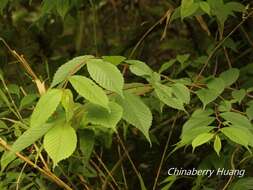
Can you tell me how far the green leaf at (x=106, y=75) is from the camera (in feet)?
3.38

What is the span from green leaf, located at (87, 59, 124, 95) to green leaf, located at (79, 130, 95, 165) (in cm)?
21

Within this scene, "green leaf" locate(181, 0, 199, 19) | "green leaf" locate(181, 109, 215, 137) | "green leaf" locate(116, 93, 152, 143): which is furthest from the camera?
"green leaf" locate(181, 0, 199, 19)

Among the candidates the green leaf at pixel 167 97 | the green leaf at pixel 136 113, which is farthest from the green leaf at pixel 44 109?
the green leaf at pixel 167 97

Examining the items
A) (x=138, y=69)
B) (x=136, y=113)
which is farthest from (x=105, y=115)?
(x=138, y=69)

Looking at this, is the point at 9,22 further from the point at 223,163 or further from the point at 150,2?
the point at 223,163

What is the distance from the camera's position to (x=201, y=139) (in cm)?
114

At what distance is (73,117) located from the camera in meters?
1.09

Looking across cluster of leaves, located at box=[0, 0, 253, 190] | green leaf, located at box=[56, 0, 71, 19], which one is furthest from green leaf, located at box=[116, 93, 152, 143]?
green leaf, located at box=[56, 0, 71, 19]

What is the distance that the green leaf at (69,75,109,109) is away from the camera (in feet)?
3.25

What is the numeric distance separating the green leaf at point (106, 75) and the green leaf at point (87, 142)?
0.21 meters

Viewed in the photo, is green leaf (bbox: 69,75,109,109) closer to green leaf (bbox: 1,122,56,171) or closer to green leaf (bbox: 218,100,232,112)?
green leaf (bbox: 1,122,56,171)

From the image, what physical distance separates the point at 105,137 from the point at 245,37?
103 centimetres

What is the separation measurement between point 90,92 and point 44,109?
0.09 m

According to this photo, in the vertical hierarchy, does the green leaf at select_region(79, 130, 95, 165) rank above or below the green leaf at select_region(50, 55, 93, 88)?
below
